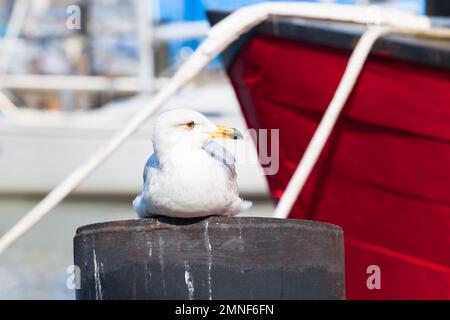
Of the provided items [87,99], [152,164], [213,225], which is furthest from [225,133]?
[87,99]

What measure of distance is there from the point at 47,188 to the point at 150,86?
1659 millimetres

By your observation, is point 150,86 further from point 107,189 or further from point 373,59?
point 373,59

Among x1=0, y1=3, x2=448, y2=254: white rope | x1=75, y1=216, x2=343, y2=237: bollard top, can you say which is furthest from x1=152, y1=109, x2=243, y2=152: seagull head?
x1=0, y1=3, x2=448, y2=254: white rope

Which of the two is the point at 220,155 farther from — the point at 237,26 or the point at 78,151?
the point at 78,151

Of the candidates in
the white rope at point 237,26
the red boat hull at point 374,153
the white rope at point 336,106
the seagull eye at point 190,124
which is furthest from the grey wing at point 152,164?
the red boat hull at point 374,153

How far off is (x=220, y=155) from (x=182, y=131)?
5.7 inches

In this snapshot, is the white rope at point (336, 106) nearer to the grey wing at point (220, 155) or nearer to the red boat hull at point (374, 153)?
the red boat hull at point (374, 153)

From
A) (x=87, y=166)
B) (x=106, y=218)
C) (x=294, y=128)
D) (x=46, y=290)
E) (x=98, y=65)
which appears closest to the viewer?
(x=87, y=166)

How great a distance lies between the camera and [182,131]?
321 centimetres

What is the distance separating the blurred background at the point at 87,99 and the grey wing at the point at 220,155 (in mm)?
5946

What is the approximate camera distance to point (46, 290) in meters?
7.52

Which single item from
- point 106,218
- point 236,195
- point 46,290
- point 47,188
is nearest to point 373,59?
point 236,195

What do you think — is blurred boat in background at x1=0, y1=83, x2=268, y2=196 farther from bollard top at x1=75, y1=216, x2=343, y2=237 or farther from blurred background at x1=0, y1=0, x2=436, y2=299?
bollard top at x1=75, y1=216, x2=343, y2=237

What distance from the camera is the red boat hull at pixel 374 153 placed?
5.00m
